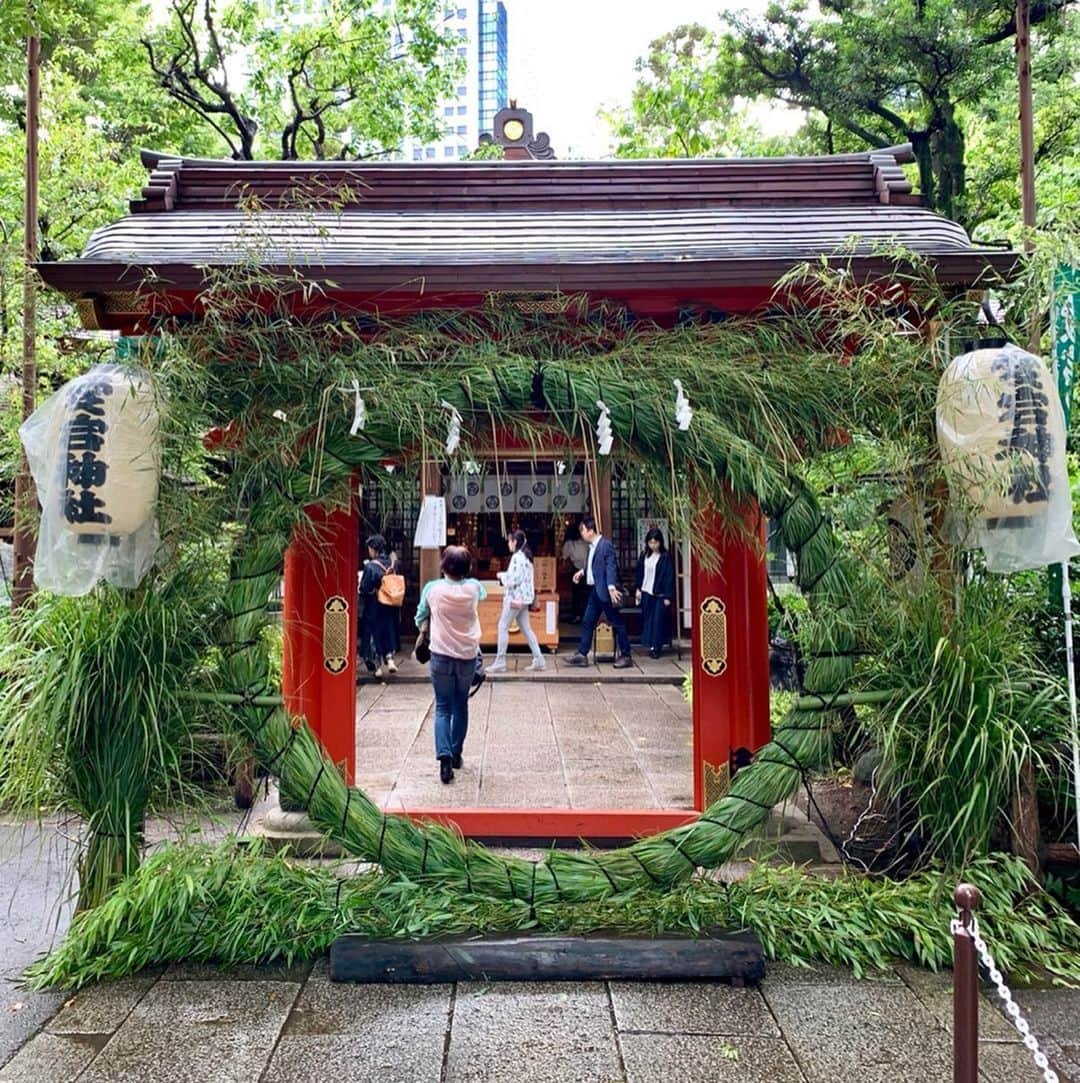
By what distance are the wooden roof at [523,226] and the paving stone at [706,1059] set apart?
359cm

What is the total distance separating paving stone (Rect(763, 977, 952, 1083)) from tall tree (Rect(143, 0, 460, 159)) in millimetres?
15621

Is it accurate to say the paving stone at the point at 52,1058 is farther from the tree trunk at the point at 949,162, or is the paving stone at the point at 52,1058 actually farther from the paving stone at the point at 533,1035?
the tree trunk at the point at 949,162

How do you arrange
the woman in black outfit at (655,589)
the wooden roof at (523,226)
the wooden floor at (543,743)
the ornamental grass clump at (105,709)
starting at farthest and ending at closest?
the woman in black outfit at (655,589) < the wooden floor at (543,743) < the wooden roof at (523,226) < the ornamental grass clump at (105,709)

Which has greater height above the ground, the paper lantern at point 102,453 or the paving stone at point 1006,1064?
the paper lantern at point 102,453

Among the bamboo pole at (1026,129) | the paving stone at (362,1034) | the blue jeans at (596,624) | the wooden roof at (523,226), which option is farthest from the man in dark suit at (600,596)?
the paving stone at (362,1034)

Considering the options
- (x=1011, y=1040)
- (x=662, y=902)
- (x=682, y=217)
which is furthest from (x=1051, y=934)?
(x=682, y=217)

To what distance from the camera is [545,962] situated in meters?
3.73

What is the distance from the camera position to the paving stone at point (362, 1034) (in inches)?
123

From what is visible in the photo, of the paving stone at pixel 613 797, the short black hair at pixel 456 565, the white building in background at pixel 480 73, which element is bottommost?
the paving stone at pixel 613 797

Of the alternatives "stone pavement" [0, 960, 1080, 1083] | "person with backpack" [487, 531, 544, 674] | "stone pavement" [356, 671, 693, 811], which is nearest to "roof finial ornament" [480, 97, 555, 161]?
"person with backpack" [487, 531, 544, 674]

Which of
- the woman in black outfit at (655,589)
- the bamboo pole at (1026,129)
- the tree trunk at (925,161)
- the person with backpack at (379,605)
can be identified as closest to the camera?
the bamboo pole at (1026,129)

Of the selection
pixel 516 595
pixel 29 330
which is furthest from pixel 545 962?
pixel 516 595

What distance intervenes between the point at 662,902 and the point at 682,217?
4441mm

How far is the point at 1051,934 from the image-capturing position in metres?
3.95
